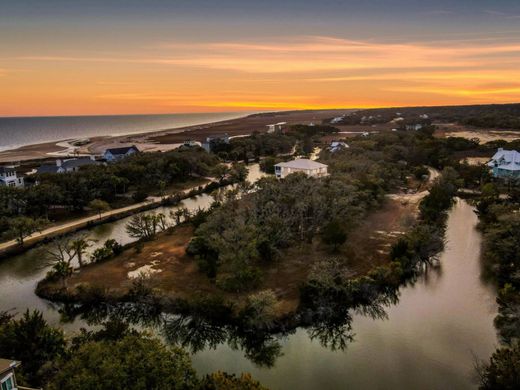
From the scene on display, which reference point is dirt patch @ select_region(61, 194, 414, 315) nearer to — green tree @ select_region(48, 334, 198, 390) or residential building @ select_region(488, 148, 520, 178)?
green tree @ select_region(48, 334, 198, 390)

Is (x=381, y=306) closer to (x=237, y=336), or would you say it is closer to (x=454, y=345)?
(x=454, y=345)

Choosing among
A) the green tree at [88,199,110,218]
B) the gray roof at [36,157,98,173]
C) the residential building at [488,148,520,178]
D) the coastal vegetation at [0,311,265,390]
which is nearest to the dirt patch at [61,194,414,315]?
the coastal vegetation at [0,311,265,390]

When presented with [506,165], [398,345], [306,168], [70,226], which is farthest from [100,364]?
[506,165]

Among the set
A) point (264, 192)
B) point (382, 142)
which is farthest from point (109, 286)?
point (382, 142)

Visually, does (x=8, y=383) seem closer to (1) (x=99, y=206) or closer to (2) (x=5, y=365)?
(2) (x=5, y=365)

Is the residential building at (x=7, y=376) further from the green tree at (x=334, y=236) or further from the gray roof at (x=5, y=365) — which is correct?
the green tree at (x=334, y=236)

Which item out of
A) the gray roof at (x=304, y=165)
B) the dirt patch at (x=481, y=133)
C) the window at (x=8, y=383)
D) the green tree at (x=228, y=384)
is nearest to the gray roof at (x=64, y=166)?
the gray roof at (x=304, y=165)
